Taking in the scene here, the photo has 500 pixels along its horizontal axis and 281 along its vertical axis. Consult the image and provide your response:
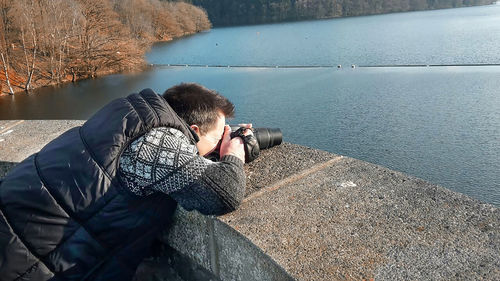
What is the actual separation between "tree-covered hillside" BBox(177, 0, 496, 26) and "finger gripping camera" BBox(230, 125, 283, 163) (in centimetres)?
3791

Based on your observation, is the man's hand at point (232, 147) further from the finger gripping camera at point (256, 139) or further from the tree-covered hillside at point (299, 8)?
the tree-covered hillside at point (299, 8)

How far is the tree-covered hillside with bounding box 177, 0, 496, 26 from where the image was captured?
3872cm

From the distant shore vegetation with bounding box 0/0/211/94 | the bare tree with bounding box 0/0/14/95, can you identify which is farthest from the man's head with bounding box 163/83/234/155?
the bare tree with bounding box 0/0/14/95

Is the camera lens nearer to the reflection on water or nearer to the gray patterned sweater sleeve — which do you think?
the gray patterned sweater sleeve

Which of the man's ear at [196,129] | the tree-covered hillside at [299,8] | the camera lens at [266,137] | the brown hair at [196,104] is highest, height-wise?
the tree-covered hillside at [299,8]

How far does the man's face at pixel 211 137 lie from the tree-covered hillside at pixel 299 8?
1511 inches

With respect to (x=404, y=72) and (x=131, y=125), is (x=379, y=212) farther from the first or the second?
(x=404, y=72)

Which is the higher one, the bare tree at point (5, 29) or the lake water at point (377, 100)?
the bare tree at point (5, 29)

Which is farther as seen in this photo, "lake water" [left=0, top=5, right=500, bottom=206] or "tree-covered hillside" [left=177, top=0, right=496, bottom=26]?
"tree-covered hillside" [left=177, top=0, right=496, bottom=26]

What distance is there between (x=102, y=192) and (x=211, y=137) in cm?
52

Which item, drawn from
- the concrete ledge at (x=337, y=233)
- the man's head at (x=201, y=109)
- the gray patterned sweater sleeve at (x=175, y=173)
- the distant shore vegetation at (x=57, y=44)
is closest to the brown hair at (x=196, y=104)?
the man's head at (x=201, y=109)

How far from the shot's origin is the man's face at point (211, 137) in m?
1.72

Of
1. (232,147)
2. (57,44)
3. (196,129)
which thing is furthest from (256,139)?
(57,44)

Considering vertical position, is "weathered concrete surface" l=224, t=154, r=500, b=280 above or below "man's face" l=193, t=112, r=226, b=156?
below
